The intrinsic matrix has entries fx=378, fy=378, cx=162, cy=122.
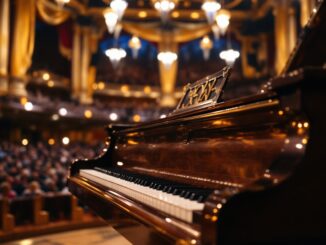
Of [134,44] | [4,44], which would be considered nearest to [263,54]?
[134,44]

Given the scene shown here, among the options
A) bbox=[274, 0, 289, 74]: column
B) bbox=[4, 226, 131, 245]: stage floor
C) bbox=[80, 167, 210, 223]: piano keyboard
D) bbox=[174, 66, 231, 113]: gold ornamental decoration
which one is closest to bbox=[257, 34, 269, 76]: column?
bbox=[274, 0, 289, 74]: column

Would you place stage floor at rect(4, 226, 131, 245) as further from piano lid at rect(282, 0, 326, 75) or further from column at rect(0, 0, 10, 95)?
column at rect(0, 0, 10, 95)

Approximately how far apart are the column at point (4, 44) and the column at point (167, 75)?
9.50 metres

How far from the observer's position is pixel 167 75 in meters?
22.2

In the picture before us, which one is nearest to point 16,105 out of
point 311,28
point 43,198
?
point 43,198

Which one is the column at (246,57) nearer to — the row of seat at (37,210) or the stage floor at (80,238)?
the row of seat at (37,210)

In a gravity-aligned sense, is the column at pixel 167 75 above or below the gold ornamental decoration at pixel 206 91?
above

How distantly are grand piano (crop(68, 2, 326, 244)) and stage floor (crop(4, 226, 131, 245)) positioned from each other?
2.64 metres

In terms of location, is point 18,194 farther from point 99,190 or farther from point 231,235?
point 231,235

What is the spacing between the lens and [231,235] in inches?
46.1

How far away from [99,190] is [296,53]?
1547mm

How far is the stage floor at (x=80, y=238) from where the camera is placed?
493 centimetres

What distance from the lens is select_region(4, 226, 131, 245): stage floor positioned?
4.93m

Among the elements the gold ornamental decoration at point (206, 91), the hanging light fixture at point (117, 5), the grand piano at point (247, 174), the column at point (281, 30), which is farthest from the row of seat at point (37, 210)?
the column at point (281, 30)
